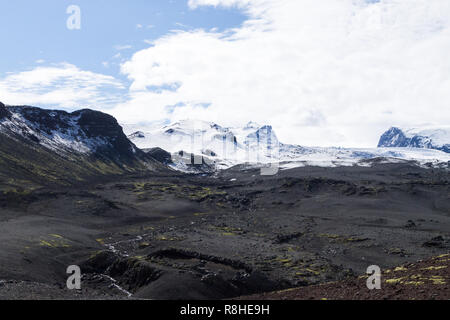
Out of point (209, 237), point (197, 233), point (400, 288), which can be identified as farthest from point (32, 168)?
point (400, 288)

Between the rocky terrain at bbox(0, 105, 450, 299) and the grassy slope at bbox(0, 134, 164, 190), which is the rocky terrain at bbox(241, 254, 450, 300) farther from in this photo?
the grassy slope at bbox(0, 134, 164, 190)

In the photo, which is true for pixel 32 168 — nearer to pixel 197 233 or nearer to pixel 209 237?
pixel 197 233

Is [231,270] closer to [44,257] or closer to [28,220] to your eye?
[44,257]

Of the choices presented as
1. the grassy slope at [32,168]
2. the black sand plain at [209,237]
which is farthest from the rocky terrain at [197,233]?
the grassy slope at [32,168]

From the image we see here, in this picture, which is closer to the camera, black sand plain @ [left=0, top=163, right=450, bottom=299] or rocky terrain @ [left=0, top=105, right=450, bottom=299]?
black sand plain @ [left=0, top=163, right=450, bottom=299]

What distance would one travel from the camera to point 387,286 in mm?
29516

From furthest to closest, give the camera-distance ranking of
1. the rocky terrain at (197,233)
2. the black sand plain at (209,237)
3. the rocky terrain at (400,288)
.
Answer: the rocky terrain at (197,233) < the black sand plain at (209,237) < the rocky terrain at (400,288)

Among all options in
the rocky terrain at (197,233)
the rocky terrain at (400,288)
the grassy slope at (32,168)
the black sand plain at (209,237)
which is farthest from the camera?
the grassy slope at (32,168)

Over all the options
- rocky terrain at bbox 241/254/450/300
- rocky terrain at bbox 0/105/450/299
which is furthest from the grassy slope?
rocky terrain at bbox 241/254/450/300

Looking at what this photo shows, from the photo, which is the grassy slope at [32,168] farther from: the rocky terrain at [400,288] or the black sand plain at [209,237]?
the rocky terrain at [400,288]

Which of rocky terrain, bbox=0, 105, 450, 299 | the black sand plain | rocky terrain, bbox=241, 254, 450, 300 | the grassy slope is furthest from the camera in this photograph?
the grassy slope
